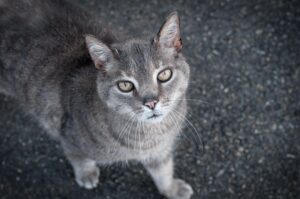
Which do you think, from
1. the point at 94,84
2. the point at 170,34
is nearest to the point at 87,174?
the point at 94,84

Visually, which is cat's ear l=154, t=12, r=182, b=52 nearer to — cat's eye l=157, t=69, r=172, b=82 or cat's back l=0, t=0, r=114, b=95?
cat's eye l=157, t=69, r=172, b=82

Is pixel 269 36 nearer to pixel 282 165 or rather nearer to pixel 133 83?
pixel 282 165

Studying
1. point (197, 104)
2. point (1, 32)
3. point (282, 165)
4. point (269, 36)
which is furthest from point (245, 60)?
Answer: point (1, 32)

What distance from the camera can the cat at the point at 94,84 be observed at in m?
2.21

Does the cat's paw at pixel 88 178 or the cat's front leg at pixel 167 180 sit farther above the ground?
the cat's front leg at pixel 167 180

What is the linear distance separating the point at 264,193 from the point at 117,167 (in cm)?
106

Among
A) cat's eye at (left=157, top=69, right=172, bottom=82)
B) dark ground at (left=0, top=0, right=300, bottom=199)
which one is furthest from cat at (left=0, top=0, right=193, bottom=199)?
dark ground at (left=0, top=0, right=300, bottom=199)

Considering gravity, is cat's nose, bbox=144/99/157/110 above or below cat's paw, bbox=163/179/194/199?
above

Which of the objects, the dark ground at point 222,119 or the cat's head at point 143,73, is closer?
the cat's head at point 143,73

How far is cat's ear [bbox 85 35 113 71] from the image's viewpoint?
2184 mm

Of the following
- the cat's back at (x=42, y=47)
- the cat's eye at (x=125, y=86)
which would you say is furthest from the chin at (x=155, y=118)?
the cat's back at (x=42, y=47)

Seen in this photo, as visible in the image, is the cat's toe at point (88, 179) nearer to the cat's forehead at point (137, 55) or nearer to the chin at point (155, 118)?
the chin at point (155, 118)

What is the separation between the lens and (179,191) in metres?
2.96

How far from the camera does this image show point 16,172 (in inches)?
124
